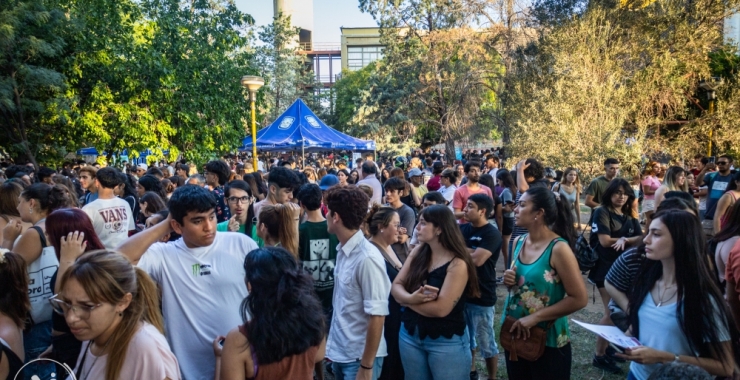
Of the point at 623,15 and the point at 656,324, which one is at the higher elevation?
the point at 623,15

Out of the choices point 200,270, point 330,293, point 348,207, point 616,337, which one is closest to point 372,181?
point 330,293

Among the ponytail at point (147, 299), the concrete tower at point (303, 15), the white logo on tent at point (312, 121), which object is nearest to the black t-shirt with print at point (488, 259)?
the ponytail at point (147, 299)

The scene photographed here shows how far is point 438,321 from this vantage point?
3.31 meters

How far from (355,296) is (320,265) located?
1.11 meters

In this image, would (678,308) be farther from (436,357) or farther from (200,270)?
(200,270)

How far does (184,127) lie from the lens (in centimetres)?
1590

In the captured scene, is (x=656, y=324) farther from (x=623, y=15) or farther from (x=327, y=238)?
(x=623, y=15)

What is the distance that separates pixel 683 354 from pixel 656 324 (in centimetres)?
18

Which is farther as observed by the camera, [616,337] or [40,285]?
[40,285]

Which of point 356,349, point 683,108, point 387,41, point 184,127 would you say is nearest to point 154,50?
point 184,127

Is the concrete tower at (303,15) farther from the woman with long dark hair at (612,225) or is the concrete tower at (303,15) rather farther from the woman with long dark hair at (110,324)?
the woman with long dark hair at (110,324)

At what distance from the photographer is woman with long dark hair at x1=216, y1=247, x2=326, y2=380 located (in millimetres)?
2189

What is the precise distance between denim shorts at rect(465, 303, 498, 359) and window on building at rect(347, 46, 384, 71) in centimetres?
7497

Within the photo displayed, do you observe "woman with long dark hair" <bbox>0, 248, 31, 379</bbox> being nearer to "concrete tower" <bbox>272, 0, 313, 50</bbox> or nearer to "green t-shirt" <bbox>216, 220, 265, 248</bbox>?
"green t-shirt" <bbox>216, 220, 265, 248</bbox>
